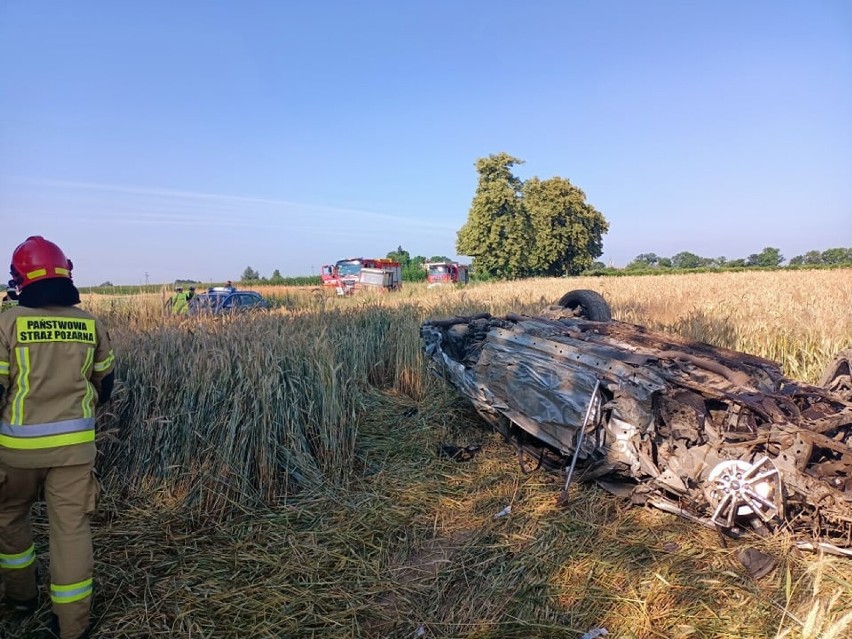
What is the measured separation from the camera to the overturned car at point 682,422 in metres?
2.61

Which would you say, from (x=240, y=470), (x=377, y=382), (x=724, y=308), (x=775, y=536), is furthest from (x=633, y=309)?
(x=240, y=470)

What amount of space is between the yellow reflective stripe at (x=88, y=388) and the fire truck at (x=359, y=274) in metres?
16.3

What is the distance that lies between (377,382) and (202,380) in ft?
10.1

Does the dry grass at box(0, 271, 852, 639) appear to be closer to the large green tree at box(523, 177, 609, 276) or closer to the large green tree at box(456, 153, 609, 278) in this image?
the large green tree at box(456, 153, 609, 278)

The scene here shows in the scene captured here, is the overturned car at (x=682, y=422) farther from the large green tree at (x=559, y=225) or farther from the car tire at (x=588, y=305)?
the large green tree at (x=559, y=225)

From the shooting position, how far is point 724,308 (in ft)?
24.7

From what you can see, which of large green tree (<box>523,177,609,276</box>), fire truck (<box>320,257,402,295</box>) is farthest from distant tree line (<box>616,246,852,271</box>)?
fire truck (<box>320,257,402,295</box>)

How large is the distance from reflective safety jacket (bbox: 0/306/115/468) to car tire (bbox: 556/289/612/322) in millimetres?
5034

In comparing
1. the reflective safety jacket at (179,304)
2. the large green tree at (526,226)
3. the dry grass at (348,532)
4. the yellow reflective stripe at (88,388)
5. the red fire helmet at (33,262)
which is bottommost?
the dry grass at (348,532)

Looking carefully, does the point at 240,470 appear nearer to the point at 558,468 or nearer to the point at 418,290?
the point at 558,468

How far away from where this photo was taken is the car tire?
5930 mm

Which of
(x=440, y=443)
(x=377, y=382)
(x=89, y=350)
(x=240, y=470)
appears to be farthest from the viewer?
(x=377, y=382)

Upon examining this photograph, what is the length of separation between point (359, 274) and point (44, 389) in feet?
62.8

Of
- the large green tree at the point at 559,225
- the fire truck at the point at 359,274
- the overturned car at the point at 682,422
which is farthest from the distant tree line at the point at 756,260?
the overturned car at the point at 682,422
